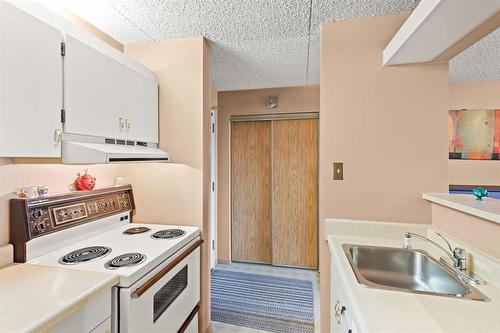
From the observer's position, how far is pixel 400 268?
1434 mm

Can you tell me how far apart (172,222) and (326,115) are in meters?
1.42

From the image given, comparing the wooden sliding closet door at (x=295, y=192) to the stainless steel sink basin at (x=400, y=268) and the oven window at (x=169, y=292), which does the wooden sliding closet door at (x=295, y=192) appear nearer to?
the stainless steel sink basin at (x=400, y=268)

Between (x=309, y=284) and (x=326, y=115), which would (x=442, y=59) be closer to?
(x=326, y=115)

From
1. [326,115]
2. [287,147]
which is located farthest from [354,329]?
[287,147]

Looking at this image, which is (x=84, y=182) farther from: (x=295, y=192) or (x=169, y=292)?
(x=295, y=192)

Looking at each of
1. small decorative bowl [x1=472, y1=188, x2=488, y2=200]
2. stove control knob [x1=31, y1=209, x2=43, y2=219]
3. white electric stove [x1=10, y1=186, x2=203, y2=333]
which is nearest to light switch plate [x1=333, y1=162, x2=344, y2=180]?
small decorative bowl [x1=472, y1=188, x2=488, y2=200]

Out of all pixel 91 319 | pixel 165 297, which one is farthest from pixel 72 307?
pixel 165 297

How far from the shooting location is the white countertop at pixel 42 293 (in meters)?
0.76

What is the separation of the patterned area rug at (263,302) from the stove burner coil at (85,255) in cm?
132

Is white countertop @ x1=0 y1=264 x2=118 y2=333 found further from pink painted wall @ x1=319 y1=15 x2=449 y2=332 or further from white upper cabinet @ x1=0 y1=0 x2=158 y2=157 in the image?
pink painted wall @ x1=319 y1=15 x2=449 y2=332

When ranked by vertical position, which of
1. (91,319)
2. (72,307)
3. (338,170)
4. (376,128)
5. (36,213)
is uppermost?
→ (376,128)

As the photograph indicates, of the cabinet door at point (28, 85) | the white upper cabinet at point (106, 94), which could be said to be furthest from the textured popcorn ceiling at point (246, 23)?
the cabinet door at point (28, 85)

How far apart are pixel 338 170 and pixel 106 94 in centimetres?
154

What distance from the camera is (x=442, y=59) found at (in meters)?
1.48
